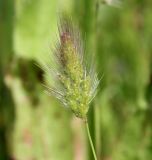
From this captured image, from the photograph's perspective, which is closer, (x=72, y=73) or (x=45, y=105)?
(x=72, y=73)

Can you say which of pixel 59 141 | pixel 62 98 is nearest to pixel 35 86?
pixel 59 141

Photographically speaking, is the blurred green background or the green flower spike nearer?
the green flower spike

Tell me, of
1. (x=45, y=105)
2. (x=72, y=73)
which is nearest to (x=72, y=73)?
(x=72, y=73)

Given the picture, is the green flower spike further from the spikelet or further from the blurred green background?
the blurred green background

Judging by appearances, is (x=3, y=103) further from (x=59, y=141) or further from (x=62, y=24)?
(x=62, y=24)

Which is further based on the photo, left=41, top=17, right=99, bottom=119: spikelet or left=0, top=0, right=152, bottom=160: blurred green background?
left=0, top=0, right=152, bottom=160: blurred green background

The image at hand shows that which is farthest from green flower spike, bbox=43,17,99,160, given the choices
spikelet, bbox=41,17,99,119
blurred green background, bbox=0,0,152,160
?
blurred green background, bbox=0,0,152,160

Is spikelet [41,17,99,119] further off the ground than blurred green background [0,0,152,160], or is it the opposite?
spikelet [41,17,99,119]

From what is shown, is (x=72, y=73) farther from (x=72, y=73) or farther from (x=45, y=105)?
(x=45, y=105)
